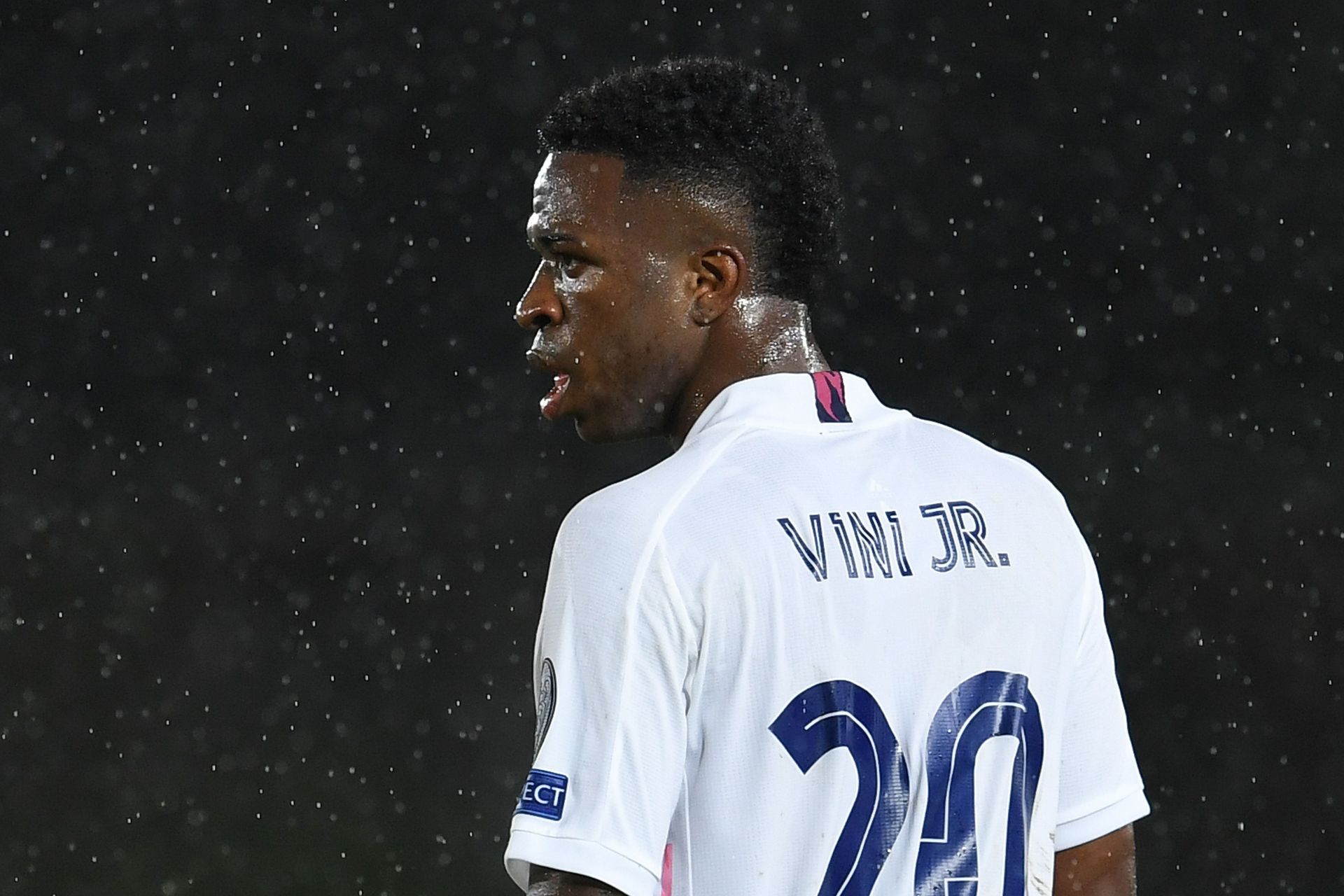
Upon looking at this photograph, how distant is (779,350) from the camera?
1.15 metres

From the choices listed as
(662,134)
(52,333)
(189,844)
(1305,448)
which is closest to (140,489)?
(52,333)

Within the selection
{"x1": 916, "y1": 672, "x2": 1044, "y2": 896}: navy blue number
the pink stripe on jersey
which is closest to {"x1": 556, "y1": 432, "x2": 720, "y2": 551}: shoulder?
the pink stripe on jersey

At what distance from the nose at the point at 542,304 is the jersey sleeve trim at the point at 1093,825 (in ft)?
1.62

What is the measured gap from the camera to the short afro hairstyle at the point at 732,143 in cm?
117

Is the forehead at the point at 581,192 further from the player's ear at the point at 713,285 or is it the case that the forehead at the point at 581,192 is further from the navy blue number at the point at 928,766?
the navy blue number at the point at 928,766

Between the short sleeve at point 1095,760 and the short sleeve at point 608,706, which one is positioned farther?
the short sleeve at point 1095,760

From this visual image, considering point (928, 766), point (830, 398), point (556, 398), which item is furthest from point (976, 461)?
point (556, 398)

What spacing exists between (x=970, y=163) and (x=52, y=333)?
7.38 feet

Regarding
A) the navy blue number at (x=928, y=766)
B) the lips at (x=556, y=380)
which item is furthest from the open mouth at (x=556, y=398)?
the navy blue number at (x=928, y=766)

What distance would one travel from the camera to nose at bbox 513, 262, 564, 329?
3.88ft

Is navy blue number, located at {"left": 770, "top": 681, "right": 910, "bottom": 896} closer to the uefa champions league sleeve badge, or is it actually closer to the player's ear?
the uefa champions league sleeve badge

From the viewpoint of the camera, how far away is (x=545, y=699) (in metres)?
1.04

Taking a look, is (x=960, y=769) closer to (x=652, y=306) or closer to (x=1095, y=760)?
(x=1095, y=760)

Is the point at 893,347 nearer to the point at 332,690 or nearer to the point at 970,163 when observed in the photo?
the point at 970,163
